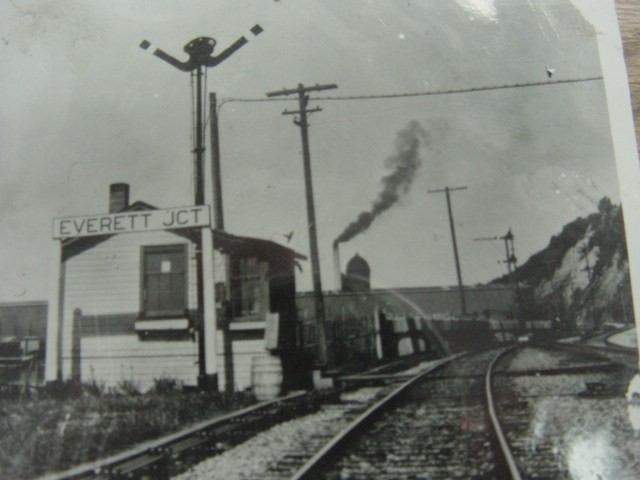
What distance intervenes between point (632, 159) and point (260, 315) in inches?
48.2

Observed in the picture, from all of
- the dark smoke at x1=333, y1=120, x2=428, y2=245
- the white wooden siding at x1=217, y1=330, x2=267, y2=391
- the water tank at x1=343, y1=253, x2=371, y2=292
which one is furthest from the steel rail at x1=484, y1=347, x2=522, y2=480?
the white wooden siding at x1=217, y1=330, x2=267, y2=391

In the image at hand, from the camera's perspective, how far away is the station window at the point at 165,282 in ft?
5.21

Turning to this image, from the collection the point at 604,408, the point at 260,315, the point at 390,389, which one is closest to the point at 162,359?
the point at 260,315

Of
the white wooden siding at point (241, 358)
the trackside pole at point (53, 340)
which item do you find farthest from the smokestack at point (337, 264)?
the trackside pole at point (53, 340)

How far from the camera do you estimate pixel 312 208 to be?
166cm

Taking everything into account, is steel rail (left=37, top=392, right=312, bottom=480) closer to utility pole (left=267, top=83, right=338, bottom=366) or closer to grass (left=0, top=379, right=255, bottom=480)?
grass (left=0, top=379, right=255, bottom=480)

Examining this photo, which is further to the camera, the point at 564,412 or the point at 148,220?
the point at 148,220

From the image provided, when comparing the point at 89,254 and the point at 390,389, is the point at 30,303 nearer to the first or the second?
the point at 89,254

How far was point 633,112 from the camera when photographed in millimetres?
1605

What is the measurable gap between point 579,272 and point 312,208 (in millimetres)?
872

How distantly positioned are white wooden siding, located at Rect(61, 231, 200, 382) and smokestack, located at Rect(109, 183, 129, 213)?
0.10 m

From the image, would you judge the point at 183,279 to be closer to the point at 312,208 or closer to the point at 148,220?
the point at 148,220

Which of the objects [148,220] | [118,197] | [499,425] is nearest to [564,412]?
[499,425]

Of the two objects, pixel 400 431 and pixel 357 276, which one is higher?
pixel 357 276
